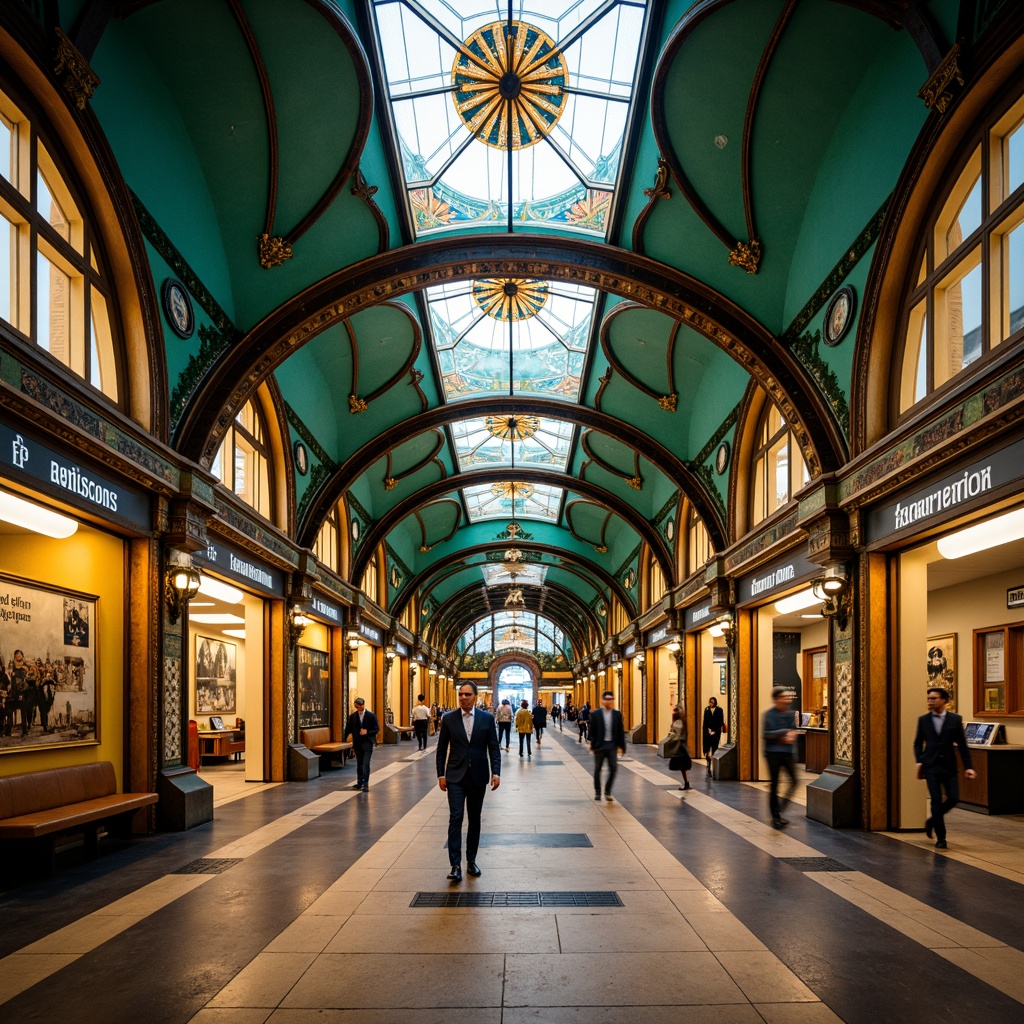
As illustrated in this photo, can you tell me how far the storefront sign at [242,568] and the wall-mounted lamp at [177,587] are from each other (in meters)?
0.79

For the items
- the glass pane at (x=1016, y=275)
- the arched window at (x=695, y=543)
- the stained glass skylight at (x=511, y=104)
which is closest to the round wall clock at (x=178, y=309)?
the stained glass skylight at (x=511, y=104)

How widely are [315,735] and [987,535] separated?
13.0 m

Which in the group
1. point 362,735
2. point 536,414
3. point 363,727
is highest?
point 536,414

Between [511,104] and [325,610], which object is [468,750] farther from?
[325,610]

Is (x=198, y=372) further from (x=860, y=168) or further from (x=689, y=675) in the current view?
(x=689, y=675)

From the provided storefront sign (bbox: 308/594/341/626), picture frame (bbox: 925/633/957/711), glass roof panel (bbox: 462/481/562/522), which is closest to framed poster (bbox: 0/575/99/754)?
storefront sign (bbox: 308/594/341/626)

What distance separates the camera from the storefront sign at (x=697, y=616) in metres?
18.2

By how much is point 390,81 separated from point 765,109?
450cm

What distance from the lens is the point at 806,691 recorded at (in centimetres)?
1941

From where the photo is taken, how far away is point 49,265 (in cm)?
805

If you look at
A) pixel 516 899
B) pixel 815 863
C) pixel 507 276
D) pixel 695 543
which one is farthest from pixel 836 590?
pixel 695 543

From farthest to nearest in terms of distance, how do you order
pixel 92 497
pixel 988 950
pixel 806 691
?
1. pixel 806 691
2. pixel 92 497
3. pixel 988 950

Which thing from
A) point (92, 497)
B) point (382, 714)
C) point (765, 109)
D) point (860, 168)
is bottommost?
point (382, 714)

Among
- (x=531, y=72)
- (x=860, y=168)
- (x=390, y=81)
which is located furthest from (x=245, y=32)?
(x=860, y=168)
